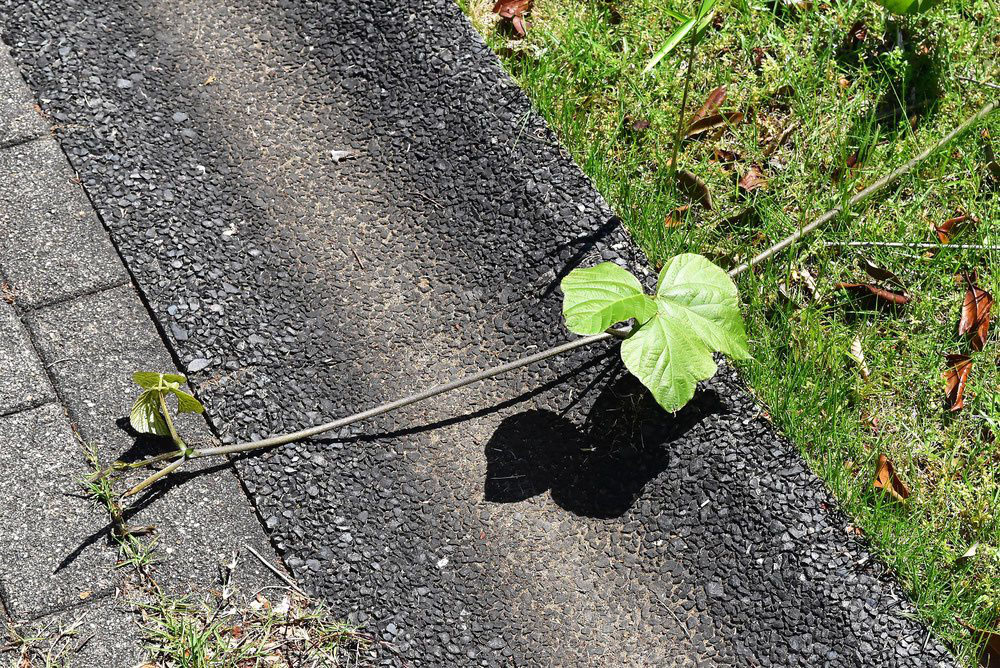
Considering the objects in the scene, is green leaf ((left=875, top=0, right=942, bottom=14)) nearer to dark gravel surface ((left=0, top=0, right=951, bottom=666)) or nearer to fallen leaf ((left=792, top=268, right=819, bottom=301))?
fallen leaf ((left=792, top=268, right=819, bottom=301))

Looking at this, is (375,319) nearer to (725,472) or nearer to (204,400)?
(204,400)

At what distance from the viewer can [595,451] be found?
240 centimetres

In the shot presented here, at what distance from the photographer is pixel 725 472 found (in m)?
2.36

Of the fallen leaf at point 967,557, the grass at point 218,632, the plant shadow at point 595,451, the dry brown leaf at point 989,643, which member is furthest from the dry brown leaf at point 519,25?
the dry brown leaf at point 989,643

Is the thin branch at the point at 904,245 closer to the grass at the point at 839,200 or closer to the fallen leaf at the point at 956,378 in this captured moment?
the grass at the point at 839,200

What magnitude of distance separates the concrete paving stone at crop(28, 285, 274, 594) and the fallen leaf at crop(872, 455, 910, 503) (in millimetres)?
1514

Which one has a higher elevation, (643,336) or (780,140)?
(780,140)

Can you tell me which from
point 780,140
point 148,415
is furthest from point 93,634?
point 780,140

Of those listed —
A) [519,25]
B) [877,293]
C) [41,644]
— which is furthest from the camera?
[519,25]

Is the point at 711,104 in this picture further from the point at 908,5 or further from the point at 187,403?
the point at 187,403

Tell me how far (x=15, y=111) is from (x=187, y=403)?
122 centimetres

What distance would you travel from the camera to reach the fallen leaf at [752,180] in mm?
2750

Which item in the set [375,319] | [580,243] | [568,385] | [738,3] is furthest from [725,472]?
[738,3]

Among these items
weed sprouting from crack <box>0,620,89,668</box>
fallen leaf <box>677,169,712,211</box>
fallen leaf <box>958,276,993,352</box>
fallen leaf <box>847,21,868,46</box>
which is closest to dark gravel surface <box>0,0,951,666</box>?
fallen leaf <box>677,169,712,211</box>
